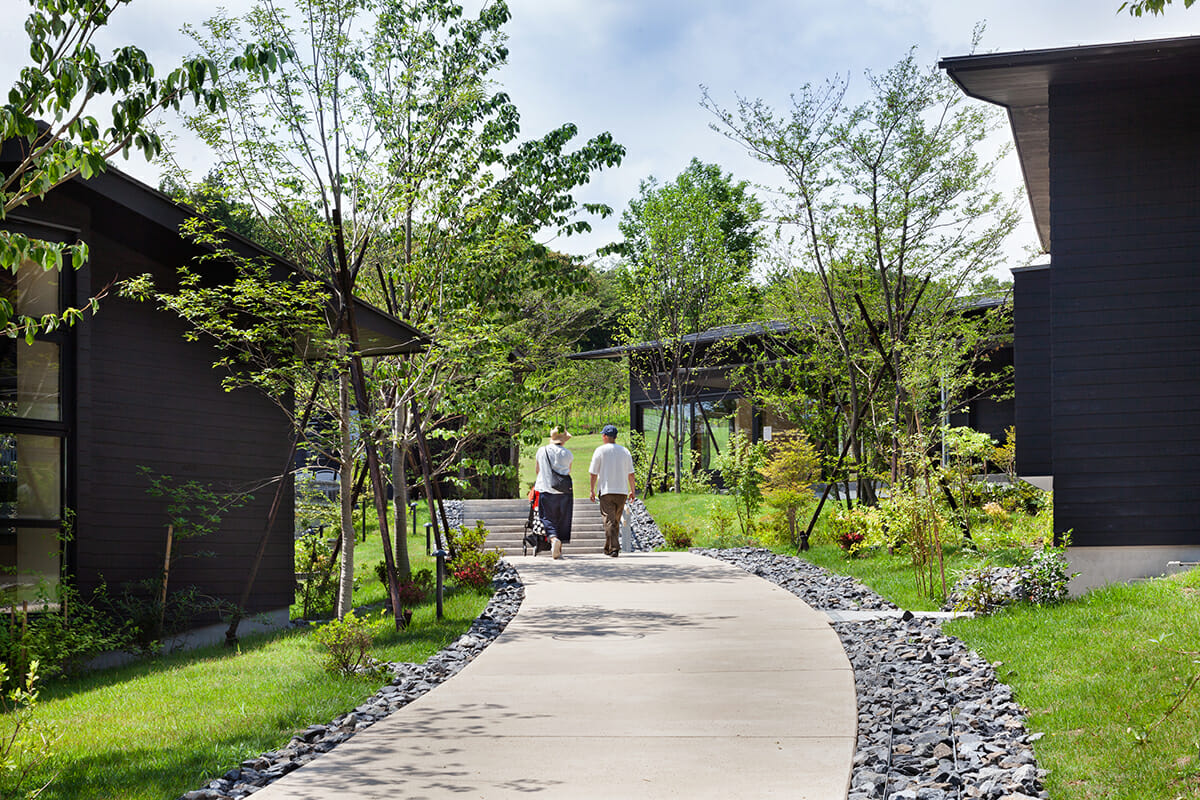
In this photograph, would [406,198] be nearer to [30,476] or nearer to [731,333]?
[30,476]

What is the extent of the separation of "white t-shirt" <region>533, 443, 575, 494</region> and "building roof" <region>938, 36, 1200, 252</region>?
656 centimetres

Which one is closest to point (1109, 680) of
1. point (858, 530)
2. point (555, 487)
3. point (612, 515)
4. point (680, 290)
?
point (858, 530)

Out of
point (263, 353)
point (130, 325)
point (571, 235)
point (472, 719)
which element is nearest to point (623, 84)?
point (571, 235)

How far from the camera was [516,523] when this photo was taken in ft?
65.2

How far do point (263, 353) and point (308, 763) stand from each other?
7013 millimetres

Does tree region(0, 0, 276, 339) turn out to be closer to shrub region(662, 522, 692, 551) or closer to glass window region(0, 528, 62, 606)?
glass window region(0, 528, 62, 606)

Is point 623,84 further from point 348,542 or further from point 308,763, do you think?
point 308,763

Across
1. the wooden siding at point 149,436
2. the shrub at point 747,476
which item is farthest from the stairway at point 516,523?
the wooden siding at point 149,436

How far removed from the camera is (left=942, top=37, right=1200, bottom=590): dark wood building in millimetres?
10000

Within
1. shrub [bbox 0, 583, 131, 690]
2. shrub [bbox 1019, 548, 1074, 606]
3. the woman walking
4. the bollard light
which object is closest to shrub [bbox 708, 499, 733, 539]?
the woman walking

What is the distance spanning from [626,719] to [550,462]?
804cm

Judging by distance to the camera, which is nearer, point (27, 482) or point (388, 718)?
point (388, 718)

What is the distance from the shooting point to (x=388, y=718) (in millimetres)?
6188

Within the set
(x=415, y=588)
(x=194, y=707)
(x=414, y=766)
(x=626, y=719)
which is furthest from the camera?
(x=415, y=588)
